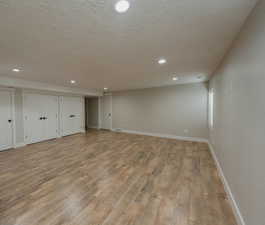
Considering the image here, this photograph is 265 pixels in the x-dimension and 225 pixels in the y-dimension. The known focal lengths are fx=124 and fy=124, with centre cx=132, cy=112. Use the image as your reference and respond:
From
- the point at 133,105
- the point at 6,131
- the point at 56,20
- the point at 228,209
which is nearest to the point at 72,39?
the point at 56,20

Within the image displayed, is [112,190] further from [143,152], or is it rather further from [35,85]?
[35,85]

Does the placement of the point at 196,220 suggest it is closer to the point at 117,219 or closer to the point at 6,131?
the point at 117,219

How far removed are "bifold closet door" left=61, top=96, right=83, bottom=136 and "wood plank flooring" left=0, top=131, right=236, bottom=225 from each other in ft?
8.88

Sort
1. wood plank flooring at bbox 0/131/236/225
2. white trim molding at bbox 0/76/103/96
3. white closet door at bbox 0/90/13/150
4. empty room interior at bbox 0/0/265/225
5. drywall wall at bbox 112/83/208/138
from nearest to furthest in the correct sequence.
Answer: empty room interior at bbox 0/0/265/225 → wood plank flooring at bbox 0/131/236/225 → white trim molding at bbox 0/76/103/96 → white closet door at bbox 0/90/13/150 → drywall wall at bbox 112/83/208/138

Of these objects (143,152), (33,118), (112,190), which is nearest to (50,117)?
(33,118)

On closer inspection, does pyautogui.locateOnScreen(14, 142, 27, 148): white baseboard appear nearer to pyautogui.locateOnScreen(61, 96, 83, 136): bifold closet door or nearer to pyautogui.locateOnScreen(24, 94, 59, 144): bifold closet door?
pyautogui.locateOnScreen(24, 94, 59, 144): bifold closet door

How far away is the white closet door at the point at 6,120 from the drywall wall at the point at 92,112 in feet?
14.1

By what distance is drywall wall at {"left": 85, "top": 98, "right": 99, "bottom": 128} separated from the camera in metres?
8.24

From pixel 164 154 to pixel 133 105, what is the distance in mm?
3455

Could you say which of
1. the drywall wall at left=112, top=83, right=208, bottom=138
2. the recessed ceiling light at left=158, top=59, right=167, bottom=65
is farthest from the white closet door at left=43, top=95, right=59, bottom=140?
the recessed ceiling light at left=158, top=59, right=167, bottom=65

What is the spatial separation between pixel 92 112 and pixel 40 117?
3.41 m

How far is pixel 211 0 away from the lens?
1.10 metres

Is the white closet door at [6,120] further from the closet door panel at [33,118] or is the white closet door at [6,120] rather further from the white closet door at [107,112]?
the white closet door at [107,112]

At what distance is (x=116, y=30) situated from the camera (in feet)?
5.04
